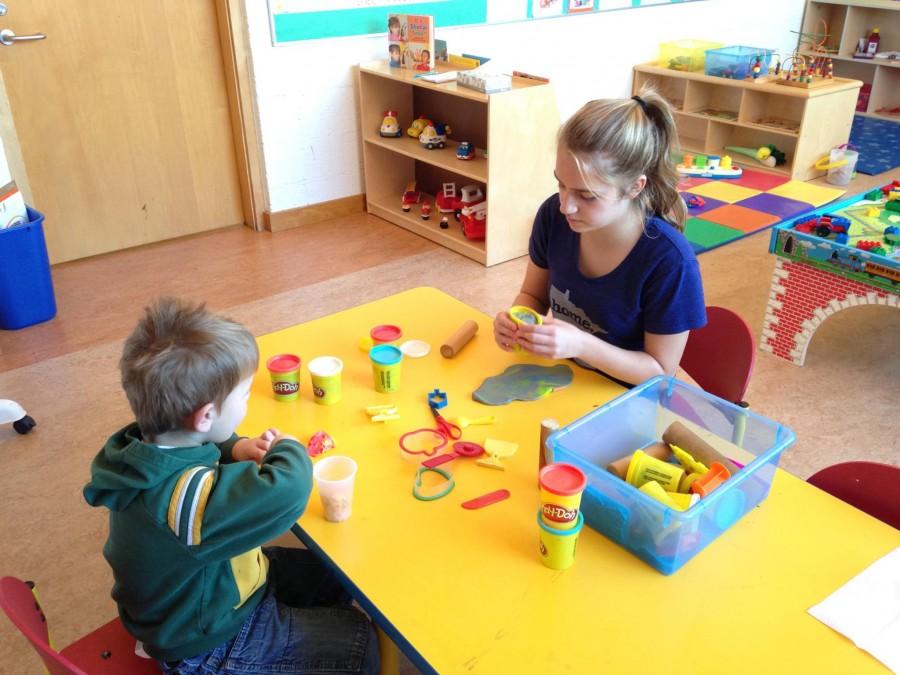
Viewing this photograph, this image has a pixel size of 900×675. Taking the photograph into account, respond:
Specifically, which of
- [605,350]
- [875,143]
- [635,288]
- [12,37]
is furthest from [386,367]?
[875,143]

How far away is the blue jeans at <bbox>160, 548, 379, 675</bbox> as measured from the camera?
1142mm

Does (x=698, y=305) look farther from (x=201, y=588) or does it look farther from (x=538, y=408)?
(x=201, y=588)

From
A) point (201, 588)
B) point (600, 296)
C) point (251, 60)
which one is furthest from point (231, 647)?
point (251, 60)

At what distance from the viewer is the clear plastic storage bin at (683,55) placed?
517 cm

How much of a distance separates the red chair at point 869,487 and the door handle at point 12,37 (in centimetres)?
338

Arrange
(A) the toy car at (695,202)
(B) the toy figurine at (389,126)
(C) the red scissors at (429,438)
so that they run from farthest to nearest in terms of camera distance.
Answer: (A) the toy car at (695,202), (B) the toy figurine at (389,126), (C) the red scissors at (429,438)

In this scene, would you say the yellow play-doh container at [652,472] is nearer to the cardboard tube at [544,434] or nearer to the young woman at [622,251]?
the cardboard tube at [544,434]

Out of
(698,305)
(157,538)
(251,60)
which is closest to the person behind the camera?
(157,538)

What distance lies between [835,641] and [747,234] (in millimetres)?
3324

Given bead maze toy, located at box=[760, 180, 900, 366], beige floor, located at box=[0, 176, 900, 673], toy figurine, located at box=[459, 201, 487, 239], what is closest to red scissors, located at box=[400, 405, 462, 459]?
beige floor, located at box=[0, 176, 900, 673]

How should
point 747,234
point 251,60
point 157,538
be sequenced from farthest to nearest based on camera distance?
point 747,234, point 251,60, point 157,538

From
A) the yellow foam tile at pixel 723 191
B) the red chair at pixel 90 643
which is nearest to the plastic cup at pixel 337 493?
the red chair at pixel 90 643

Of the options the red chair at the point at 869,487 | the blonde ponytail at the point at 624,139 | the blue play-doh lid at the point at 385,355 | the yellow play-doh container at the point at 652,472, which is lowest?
the red chair at the point at 869,487

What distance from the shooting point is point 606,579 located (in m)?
A: 1.02
